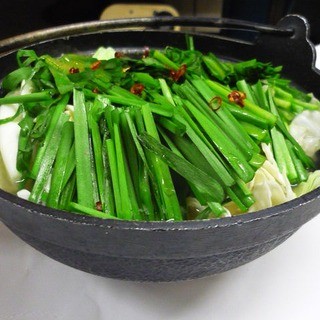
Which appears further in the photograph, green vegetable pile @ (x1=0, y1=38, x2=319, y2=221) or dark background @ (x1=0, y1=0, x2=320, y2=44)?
dark background @ (x1=0, y1=0, x2=320, y2=44)

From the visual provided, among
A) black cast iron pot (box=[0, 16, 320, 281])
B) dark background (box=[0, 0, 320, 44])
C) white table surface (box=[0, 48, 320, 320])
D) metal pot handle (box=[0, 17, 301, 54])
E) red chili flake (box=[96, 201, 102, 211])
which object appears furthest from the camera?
dark background (box=[0, 0, 320, 44])

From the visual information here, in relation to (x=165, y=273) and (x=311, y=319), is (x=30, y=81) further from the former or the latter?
(x=311, y=319)

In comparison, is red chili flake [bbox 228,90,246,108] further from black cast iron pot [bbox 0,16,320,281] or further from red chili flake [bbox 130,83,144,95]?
black cast iron pot [bbox 0,16,320,281]

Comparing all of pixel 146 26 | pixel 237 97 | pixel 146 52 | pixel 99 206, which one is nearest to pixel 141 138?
pixel 99 206

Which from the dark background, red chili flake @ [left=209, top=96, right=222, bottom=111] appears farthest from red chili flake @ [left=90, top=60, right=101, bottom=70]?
the dark background

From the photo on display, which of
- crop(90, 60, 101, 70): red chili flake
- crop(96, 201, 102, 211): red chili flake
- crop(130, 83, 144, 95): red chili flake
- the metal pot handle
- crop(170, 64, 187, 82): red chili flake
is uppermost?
the metal pot handle

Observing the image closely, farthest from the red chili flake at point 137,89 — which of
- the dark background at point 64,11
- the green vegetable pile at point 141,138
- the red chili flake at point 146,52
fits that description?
the dark background at point 64,11

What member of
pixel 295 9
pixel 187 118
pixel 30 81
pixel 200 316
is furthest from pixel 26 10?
pixel 200 316

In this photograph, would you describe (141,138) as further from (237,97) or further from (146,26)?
(146,26)
